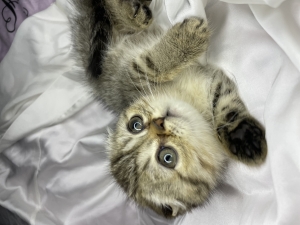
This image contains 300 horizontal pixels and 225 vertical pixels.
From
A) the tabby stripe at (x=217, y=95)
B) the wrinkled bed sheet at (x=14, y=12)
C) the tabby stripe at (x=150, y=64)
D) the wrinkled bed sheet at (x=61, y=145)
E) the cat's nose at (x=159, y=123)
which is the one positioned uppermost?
the tabby stripe at (x=217, y=95)

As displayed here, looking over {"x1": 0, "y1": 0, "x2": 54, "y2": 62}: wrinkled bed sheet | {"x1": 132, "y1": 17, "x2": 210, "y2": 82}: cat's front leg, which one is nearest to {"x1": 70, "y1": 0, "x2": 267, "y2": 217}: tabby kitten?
{"x1": 132, "y1": 17, "x2": 210, "y2": 82}: cat's front leg

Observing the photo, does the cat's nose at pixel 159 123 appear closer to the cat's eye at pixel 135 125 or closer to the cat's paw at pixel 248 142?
the cat's eye at pixel 135 125

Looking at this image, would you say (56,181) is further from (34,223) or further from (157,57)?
(157,57)

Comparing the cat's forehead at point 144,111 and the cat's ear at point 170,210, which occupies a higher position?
the cat's forehead at point 144,111

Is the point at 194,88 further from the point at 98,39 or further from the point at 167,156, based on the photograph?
the point at 98,39

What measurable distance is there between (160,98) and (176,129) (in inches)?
5.4

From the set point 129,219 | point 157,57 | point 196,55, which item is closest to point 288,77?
point 196,55

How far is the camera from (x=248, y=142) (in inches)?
40.5

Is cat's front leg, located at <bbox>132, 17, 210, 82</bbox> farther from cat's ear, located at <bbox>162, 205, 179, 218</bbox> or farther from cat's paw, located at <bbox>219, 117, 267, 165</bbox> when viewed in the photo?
cat's ear, located at <bbox>162, 205, 179, 218</bbox>

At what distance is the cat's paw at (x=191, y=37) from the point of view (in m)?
1.01

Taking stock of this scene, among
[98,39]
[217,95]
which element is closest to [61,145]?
[98,39]

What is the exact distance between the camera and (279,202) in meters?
0.95

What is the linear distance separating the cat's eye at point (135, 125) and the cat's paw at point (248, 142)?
290 mm

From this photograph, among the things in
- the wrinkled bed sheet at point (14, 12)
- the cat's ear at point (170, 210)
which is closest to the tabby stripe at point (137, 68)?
the cat's ear at point (170, 210)
